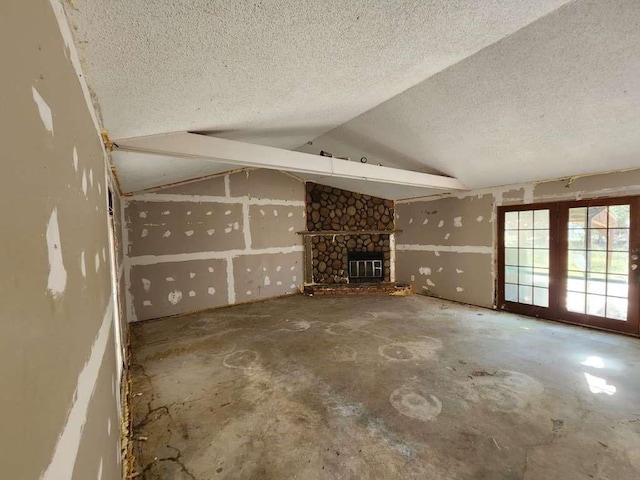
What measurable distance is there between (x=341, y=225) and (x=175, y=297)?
11.7 feet

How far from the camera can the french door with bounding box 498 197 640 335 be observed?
10.6 ft

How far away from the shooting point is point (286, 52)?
1.29 meters

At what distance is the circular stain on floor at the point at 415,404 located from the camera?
6.46ft

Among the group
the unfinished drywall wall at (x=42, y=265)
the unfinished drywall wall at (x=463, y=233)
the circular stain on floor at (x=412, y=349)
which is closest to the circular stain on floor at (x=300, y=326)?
the circular stain on floor at (x=412, y=349)

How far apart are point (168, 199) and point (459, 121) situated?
165 inches

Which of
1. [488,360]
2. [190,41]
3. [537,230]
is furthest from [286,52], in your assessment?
[537,230]

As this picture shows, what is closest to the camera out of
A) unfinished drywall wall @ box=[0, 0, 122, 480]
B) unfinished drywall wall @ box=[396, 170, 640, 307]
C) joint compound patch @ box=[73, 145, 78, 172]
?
unfinished drywall wall @ box=[0, 0, 122, 480]

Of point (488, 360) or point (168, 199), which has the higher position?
point (168, 199)

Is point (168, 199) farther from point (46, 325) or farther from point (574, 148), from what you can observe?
point (574, 148)

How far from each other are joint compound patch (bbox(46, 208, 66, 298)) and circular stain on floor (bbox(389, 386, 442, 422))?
2160mm

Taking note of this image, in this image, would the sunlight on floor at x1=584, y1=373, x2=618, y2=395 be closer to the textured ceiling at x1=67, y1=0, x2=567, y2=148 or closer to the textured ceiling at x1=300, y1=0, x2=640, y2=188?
the textured ceiling at x1=300, y1=0, x2=640, y2=188

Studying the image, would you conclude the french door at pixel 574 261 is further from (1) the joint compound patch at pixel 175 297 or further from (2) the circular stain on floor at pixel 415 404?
(1) the joint compound patch at pixel 175 297

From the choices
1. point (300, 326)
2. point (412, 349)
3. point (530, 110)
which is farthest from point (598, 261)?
point (300, 326)

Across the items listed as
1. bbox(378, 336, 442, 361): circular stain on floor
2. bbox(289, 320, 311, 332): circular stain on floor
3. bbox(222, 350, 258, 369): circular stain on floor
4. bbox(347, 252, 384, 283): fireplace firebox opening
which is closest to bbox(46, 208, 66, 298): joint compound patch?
bbox(222, 350, 258, 369): circular stain on floor
